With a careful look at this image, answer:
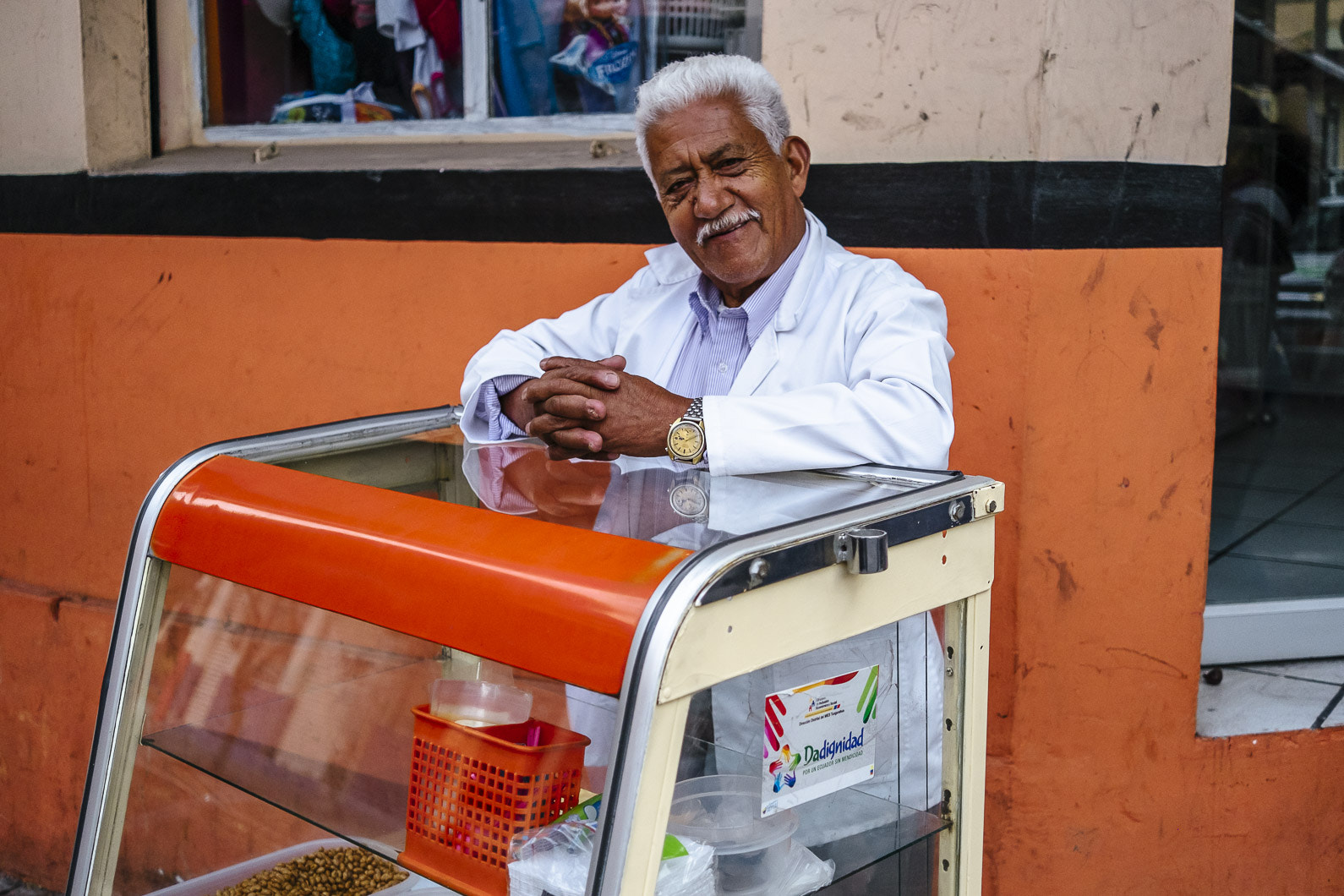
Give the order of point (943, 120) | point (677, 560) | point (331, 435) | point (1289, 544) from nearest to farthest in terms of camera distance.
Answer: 1. point (677, 560)
2. point (331, 435)
3. point (943, 120)
4. point (1289, 544)

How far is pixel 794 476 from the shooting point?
1547 mm

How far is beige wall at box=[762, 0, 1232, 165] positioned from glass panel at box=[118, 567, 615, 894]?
50.0 inches

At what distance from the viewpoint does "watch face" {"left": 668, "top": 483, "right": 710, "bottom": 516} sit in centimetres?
144

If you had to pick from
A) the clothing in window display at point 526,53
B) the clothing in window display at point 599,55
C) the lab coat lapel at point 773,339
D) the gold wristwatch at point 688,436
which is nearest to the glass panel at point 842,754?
the gold wristwatch at point 688,436

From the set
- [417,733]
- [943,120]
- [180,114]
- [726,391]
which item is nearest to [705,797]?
[417,733]

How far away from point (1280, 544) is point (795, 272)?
8.12 feet

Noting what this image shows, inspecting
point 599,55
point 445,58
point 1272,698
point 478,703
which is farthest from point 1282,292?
point 478,703

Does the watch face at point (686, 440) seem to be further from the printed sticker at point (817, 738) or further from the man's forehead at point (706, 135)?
the man's forehead at point (706, 135)

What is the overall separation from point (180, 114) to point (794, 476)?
2.51 meters

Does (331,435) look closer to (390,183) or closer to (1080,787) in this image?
(390,183)

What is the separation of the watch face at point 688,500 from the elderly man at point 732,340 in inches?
2.1

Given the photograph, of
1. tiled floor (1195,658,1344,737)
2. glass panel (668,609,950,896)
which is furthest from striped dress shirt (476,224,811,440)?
tiled floor (1195,658,1344,737)

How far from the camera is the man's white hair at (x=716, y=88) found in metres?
1.83

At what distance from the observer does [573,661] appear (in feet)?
3.56
